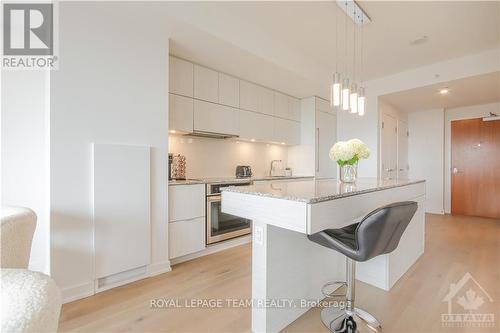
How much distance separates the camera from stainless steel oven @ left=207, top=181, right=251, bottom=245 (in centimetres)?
272

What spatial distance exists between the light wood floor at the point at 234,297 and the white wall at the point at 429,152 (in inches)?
103

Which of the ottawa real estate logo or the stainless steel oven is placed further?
the stainless steel oven

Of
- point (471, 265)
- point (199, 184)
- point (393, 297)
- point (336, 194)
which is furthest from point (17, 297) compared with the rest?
point (471, 265)

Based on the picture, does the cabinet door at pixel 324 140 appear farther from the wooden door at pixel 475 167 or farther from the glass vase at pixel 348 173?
the wooden door at pixel 475 167

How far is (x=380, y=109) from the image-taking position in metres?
4.34

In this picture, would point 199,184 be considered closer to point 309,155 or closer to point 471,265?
point 309,155

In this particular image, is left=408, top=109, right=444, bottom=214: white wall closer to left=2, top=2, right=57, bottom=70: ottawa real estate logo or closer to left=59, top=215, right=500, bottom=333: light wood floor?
left=59, top=215, right=500, bottom=333: light wood floor

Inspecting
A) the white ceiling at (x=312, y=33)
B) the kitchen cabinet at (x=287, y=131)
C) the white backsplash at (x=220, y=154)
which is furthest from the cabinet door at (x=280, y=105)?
the white backsplash at (x=220, y=154)

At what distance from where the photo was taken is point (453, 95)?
416 centimetres

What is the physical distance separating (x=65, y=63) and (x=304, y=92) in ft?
10.8

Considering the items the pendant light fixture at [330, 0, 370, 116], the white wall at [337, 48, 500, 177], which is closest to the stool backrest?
the pendant light fixture at [330, 0, 370, 116]

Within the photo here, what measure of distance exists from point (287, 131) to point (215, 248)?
2352 millimetres

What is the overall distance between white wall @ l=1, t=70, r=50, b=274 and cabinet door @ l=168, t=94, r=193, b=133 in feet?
3.59

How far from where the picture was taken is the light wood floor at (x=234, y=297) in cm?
154
